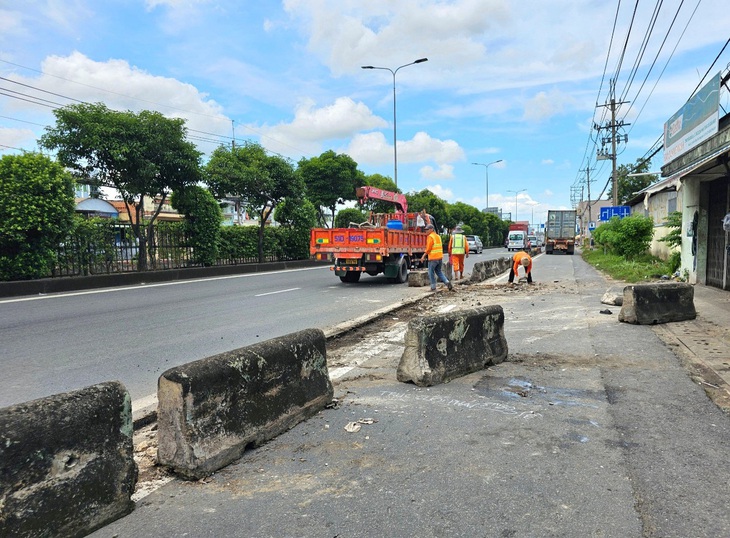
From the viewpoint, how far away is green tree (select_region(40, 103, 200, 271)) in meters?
15.5

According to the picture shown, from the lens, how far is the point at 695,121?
40.8ft

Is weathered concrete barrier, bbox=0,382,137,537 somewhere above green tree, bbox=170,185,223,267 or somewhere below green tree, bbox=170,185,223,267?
below

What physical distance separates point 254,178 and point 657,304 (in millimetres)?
18061

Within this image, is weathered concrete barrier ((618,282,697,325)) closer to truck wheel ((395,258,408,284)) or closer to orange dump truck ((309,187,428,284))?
orange dump truck ((309,187,428,284))

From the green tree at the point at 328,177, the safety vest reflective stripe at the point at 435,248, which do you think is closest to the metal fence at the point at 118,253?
the safety vest reflective stripe at the point at 435,248

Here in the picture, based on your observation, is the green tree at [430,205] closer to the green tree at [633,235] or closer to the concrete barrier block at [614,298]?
the green tree at [633,235]

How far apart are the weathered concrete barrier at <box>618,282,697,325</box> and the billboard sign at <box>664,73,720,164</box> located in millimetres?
4236

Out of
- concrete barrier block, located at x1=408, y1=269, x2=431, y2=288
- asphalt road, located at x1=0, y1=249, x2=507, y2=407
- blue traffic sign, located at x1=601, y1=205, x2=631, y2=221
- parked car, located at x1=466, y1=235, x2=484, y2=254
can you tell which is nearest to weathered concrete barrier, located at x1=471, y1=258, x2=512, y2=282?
concrete barrier block, located at x1=408, y1=269, x2=431, y2=288

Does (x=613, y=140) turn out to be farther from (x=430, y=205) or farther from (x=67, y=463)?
(x=67, y=463)

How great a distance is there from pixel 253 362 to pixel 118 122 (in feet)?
50.1

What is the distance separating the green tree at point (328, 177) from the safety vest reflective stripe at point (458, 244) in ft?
62.7

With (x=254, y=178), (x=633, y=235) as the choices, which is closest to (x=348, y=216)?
(x=254, y=178)

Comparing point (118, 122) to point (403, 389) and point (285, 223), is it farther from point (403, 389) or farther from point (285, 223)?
point (403, 389)

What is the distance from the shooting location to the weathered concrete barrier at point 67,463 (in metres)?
2.31
